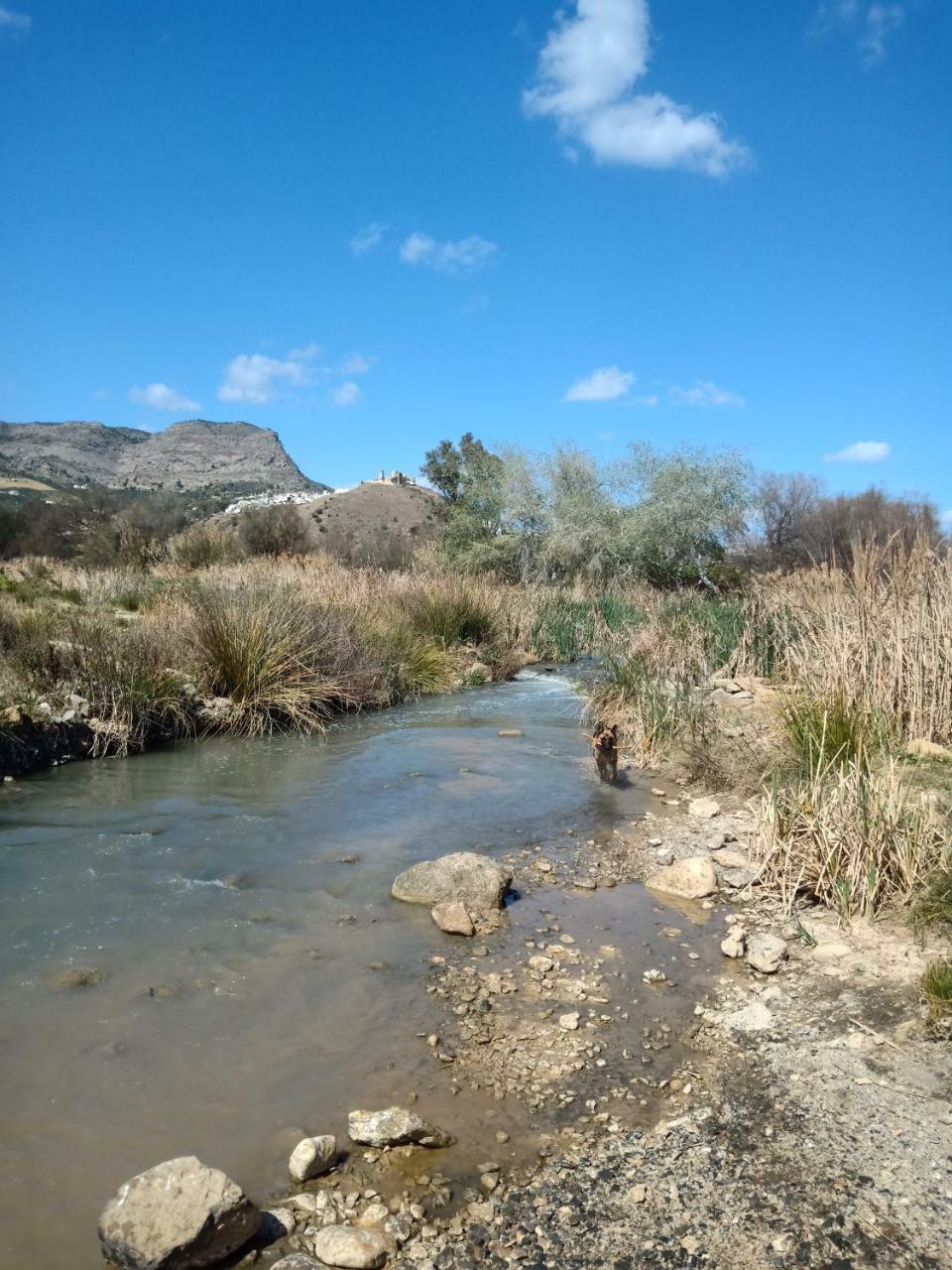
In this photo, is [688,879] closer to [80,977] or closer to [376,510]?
[80,977]

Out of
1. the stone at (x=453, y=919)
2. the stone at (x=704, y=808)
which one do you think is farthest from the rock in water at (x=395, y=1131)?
the stone at (x=704, y=808)

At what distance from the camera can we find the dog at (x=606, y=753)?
7473 mm

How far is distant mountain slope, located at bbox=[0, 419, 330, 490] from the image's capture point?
70.9 meters

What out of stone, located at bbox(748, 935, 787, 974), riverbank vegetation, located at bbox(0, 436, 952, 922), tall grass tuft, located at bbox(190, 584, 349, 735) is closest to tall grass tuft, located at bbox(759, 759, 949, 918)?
riverbank vegetation, located at bbox(0, 436, 952, 922)

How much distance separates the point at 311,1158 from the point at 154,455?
90.0m

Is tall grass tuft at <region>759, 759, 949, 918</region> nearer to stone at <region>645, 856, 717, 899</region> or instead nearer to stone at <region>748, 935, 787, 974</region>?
stone at <region>645, 856, 717, 899</region>

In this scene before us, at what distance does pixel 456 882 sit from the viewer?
15.8ft

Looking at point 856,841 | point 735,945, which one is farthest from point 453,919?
point 856,841

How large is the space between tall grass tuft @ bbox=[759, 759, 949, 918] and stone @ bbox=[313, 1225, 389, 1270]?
293 cm

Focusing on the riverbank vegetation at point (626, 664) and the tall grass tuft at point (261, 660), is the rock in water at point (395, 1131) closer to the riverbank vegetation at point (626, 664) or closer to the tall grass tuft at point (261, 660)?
the riverbank vegetation at point (626, 664)

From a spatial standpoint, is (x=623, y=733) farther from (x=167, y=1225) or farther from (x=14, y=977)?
(x=167, y=1225)

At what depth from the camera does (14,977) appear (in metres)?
3.84

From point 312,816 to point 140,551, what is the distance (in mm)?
14173

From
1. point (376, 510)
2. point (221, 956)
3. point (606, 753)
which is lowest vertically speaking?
point (221, 956)
